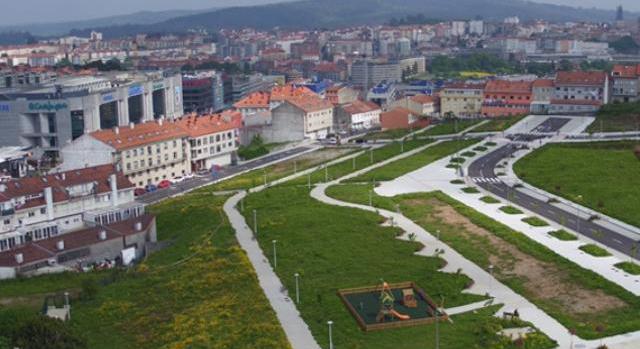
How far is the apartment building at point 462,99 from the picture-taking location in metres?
75.5

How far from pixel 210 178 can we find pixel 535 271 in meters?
27.9

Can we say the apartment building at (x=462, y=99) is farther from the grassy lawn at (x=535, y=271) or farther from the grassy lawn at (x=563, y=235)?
the grassy lawn at (x=563, y=235)

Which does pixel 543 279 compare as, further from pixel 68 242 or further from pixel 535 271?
pixel 68 242

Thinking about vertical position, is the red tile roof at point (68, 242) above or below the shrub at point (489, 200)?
below

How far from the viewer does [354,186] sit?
43281 mm

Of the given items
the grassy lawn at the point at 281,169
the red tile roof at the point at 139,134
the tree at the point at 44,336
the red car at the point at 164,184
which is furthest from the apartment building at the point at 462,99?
the tree at the point at 44,336

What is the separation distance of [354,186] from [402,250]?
13825 millimetres

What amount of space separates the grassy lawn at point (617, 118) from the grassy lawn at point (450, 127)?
9699 millimetres

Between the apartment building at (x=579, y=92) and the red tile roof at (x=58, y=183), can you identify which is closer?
the red tile roof at (x=58, y=183)

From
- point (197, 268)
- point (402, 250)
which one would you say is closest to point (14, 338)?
point (197, 268)

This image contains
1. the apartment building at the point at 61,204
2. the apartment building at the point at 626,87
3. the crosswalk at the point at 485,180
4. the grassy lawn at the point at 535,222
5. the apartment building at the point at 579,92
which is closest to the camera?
the grassy lawn at the point at 535,222

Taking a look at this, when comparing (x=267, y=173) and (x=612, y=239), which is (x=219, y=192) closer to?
(x=267, y=173)

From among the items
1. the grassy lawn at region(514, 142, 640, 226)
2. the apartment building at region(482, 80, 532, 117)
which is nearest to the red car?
the grassy lawn at region(514, 142, 640, 226)

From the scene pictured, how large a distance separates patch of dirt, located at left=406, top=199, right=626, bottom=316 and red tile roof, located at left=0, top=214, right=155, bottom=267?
13.7 metres
